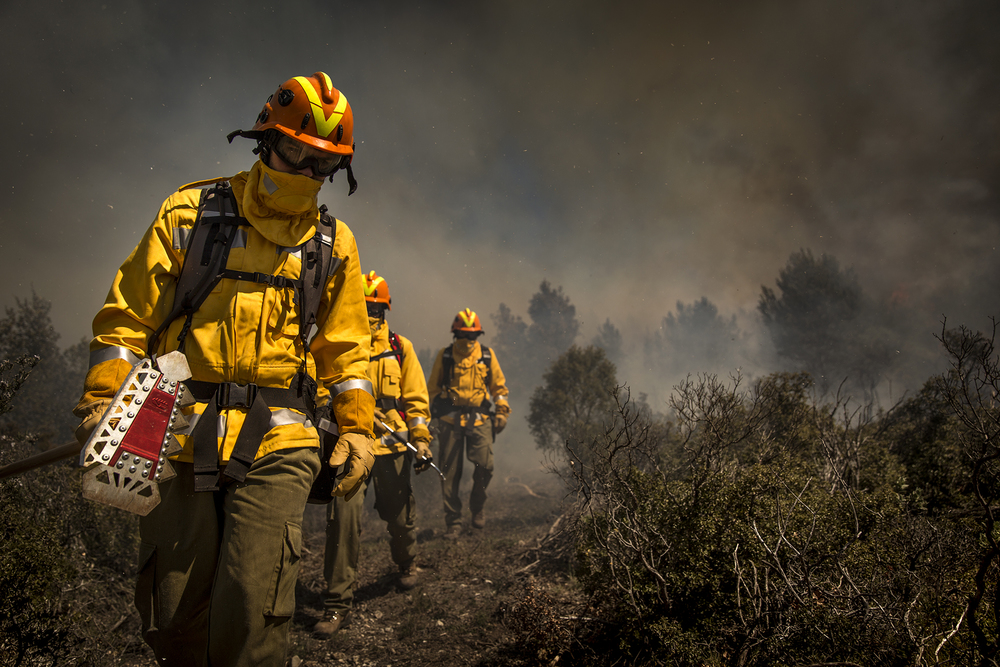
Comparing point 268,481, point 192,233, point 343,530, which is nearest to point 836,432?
point 343,530

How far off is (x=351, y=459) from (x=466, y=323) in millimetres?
6285

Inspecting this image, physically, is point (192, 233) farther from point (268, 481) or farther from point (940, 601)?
point (940, 601)

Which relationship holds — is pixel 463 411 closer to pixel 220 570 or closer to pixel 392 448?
pixel 392 448

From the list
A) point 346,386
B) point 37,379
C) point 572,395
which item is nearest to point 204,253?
point 346,386

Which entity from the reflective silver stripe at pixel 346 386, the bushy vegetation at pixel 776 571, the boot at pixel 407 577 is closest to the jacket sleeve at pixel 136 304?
the reflective silver stripe at pixel 346 386

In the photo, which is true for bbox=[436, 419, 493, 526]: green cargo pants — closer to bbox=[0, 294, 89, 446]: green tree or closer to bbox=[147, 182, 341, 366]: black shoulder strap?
bbox=[147, 182, 341, 366]: black shoulder strap

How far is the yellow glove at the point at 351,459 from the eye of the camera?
217 centimetres

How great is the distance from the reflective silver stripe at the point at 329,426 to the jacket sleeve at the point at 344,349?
0.09 ft

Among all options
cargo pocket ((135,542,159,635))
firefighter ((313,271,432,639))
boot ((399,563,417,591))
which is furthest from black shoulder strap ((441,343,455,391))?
cargo pocket ((135,542,159,635))

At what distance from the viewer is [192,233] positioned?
203 cm

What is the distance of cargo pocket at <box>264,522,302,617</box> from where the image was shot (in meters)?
1.83

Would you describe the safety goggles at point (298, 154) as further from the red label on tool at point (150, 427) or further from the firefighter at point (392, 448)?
the firefighter at point (392, 448)

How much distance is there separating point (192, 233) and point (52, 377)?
→ 96.3 feet

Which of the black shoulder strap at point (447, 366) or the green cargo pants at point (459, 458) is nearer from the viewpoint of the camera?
the green cargo pants at point (459, 458)
